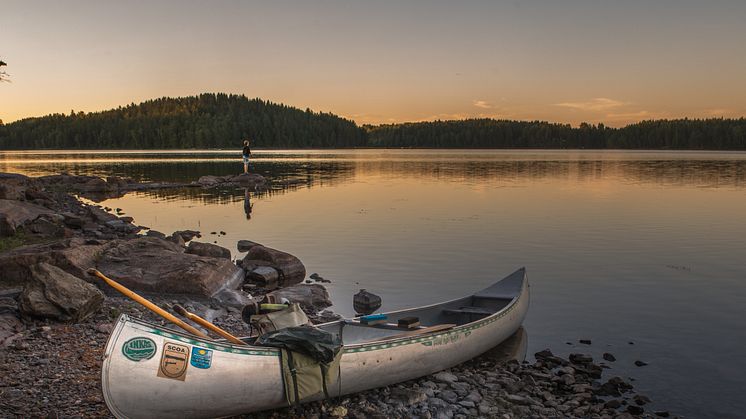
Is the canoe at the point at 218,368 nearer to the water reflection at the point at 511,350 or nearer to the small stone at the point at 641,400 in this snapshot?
the water reflection at the point at 511,350

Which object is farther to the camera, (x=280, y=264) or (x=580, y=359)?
(x=280, y=264)

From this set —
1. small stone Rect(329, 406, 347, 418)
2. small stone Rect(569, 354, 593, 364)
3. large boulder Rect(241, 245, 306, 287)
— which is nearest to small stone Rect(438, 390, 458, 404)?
small stone Rect(329, 406, 347, 418)

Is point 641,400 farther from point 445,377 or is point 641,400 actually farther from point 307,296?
point 307,296

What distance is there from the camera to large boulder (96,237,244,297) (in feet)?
46.6

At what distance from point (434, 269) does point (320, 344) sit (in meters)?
12.2

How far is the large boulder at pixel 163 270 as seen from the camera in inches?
559

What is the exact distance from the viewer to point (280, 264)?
1802 centimetres

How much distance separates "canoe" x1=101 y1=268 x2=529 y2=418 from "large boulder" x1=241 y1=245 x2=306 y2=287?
24.9 ft

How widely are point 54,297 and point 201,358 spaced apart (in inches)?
192

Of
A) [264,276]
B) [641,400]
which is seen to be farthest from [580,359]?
[264,276]

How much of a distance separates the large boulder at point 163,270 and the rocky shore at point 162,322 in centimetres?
3

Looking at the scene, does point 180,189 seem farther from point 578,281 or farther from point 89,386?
point 89,386

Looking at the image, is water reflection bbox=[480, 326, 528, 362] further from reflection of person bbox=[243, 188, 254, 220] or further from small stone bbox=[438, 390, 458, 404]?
reflection of person bbox=[243, 188, 254, 220]

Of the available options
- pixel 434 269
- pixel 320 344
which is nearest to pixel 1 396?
pixel 320 344
